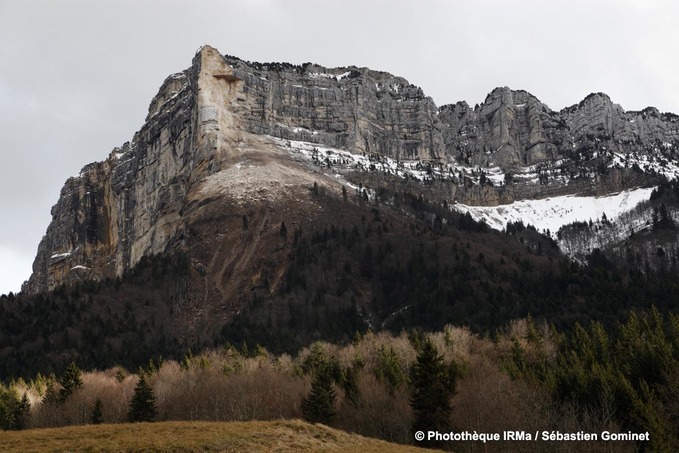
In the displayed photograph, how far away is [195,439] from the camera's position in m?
41.7

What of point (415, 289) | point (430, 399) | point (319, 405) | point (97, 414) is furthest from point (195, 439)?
point (415, 289)

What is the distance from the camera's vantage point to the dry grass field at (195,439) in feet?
132

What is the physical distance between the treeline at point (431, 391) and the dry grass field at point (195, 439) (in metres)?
10.8

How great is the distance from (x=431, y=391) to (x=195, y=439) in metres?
19.9

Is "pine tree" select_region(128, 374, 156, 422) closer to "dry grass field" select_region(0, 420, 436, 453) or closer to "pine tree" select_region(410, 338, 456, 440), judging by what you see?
"dry grass field" select_region(0, 420, 436, 453)

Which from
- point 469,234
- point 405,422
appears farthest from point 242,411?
point 469,234

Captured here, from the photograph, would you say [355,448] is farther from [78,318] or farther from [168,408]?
[78,318]

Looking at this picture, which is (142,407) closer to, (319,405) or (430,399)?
(319,405)

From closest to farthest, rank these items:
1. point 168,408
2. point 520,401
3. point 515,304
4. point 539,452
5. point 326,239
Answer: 1. point 539,452
2. point 520,401
3. point 168,408
4. point 515,304
5. point 326,239

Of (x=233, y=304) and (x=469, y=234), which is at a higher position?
(x=469, y=234)

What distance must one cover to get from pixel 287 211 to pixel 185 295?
127 ft

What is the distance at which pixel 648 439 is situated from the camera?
43.7m

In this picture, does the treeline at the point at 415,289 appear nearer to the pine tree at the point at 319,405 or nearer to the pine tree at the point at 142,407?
the pine tree at the point at 142,407

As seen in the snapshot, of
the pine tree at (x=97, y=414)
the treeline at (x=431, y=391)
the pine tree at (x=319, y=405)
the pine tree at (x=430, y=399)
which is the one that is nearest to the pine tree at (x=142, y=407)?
the treeline at (x=431, y=391)
